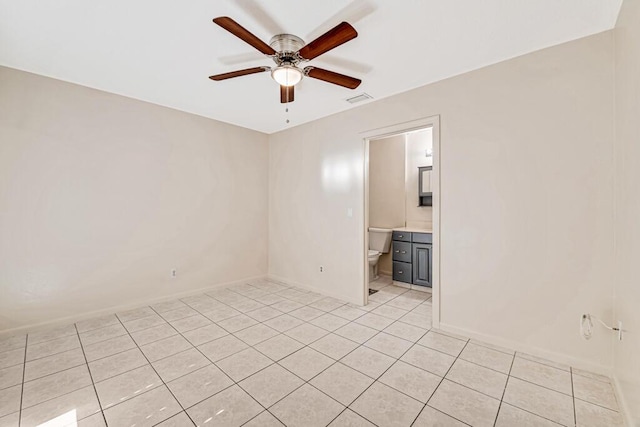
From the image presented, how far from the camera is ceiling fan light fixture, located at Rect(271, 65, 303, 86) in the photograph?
6.90 ft

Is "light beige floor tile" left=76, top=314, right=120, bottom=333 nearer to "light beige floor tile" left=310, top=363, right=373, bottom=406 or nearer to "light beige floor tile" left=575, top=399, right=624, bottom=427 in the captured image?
"light beige floor tile" left=310, top=363, right=373, bottom=406

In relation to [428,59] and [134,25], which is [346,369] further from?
[134,25]

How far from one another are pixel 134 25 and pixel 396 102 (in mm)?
2492

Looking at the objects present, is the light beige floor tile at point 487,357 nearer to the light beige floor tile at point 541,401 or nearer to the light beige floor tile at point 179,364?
the light beige floor tile at point 541,401

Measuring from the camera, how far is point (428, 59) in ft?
7.79

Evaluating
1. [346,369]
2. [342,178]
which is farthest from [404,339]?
[342,178]

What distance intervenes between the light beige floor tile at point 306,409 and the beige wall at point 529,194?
1566 millimetres

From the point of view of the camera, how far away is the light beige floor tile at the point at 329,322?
285 cm

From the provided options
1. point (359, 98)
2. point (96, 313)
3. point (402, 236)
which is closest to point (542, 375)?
point (402, 236)

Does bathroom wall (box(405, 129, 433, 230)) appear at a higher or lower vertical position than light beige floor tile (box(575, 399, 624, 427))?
higher

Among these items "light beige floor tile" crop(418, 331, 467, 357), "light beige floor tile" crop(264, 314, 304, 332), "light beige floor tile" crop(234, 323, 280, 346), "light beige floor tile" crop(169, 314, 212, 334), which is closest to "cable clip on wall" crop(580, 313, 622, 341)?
"light beige floor tile" crop(418, 331, 467, 357)

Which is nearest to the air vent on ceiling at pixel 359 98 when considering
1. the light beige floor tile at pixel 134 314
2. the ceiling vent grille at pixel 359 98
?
the ceiling vent grille at pixel 359 98

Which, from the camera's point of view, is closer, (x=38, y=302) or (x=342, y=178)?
(x=38, y=302)

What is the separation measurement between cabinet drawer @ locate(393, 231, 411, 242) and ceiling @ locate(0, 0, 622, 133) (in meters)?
2.12
